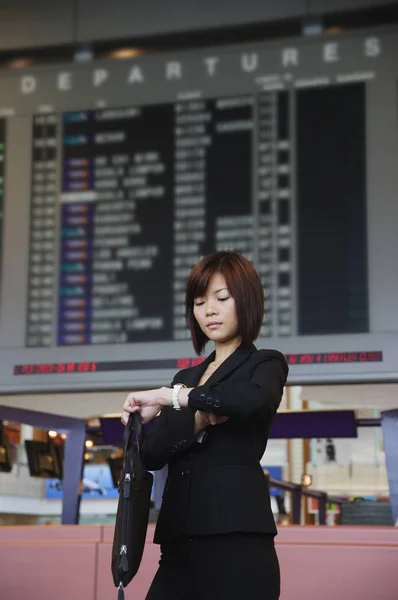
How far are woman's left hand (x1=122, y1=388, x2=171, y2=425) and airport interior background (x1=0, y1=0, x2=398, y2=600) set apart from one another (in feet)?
7.50

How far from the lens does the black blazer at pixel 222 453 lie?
1753 mm

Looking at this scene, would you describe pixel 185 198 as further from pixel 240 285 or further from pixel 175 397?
pixel 175 397

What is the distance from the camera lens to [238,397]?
175 centimetres

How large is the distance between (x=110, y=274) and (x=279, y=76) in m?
1.32

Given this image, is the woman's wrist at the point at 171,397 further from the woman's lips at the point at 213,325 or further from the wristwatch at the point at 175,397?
the woman's lips at the point at 213,325

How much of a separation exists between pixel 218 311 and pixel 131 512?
18.2 inches

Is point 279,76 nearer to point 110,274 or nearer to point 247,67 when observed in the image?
point 247,67

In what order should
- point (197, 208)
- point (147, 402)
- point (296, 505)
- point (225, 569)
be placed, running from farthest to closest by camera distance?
point (296, 505), point (197, 208), point (147, 402), point (225, 569)

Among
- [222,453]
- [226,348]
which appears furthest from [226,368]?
[222,453]

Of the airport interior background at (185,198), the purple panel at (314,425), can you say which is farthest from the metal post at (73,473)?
the purple panel at (314,425)

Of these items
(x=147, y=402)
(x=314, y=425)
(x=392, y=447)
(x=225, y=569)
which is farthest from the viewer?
(x=314, y=425)

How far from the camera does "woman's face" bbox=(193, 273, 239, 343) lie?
1918mm

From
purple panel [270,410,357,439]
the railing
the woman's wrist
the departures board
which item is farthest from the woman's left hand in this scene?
the railing

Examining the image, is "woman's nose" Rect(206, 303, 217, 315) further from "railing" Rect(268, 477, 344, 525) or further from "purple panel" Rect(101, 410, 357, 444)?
"railing" Rect(268, 477, 344, 525)
